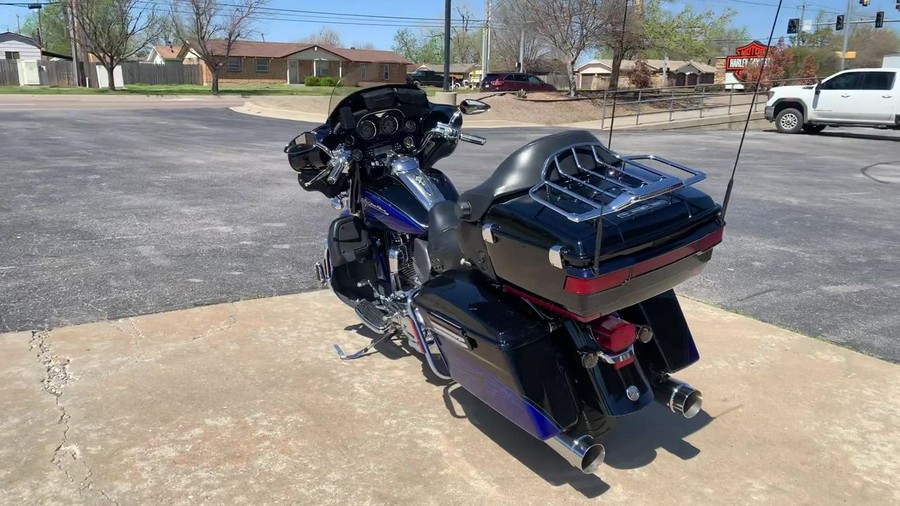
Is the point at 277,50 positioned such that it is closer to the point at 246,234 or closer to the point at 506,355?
the point at 246,234

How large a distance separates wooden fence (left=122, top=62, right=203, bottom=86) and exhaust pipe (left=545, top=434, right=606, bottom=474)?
56565 mm

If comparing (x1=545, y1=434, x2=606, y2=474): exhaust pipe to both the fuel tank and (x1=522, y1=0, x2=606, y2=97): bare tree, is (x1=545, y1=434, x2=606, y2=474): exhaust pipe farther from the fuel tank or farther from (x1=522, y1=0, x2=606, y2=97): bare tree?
(x1=522, y1=0, x2=606, y2=97): bare tree

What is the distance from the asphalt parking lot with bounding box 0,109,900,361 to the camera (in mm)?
4938

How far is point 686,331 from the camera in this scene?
3.28 metres

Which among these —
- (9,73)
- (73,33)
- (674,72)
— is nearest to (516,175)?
(73,33)

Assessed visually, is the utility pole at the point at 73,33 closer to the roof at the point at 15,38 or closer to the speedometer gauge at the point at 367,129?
the roof at the point at 15,38

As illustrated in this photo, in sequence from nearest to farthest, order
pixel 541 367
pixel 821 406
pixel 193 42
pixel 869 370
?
pixel 541 367 < pixel 821 406 < pixel 869 370 < pixel 193 42

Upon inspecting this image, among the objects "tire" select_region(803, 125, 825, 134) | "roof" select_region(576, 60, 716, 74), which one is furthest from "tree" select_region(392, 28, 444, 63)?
"tire" select_region(803, 125, 825, 134)

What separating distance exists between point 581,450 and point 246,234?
4.75m

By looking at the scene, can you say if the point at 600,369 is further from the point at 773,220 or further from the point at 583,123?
the point at 583,123

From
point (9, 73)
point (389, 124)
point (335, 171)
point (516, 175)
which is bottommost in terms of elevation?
point (335, 171)

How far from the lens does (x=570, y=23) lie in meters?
30.4

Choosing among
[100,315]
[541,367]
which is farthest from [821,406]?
[100,315]

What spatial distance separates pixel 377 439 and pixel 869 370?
2.83 metres
